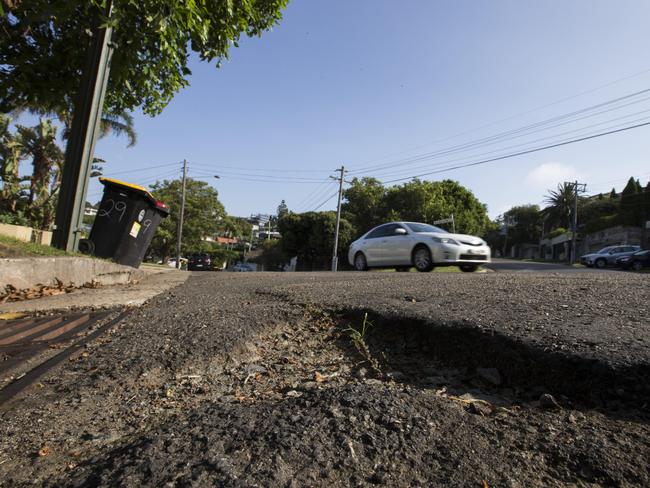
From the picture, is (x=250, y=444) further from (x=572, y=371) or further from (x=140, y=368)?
(x=572, y=371)

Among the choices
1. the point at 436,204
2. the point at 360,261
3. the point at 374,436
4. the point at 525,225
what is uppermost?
the point at 525,225

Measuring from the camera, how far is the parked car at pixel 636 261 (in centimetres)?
2402

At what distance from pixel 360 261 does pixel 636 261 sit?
2194 centimetres

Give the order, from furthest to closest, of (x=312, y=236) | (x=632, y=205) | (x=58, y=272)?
1. (x=632, y=205)
2. (x=312, y=236)
3. (x=58, y=272)

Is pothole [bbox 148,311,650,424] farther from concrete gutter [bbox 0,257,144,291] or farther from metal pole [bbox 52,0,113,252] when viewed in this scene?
metal pole [bbox 52,0,113,252]

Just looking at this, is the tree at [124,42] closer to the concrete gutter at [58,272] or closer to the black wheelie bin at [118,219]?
the black wheelie bin at [118,219]

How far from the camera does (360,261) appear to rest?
11.5 m

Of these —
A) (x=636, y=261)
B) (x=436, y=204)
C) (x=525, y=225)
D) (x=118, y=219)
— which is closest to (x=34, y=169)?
(x=118, y=219)

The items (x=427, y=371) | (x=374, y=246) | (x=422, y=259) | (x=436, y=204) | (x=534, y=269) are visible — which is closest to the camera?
(x=427, y=371)

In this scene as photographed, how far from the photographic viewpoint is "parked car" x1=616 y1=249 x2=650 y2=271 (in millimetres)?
24020

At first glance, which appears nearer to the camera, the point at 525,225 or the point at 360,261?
the point at 360,261

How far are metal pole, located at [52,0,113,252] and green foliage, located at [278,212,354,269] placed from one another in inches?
1193

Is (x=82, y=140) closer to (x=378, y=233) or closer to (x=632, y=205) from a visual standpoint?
(x=378, y=233)

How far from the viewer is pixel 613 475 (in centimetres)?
106
